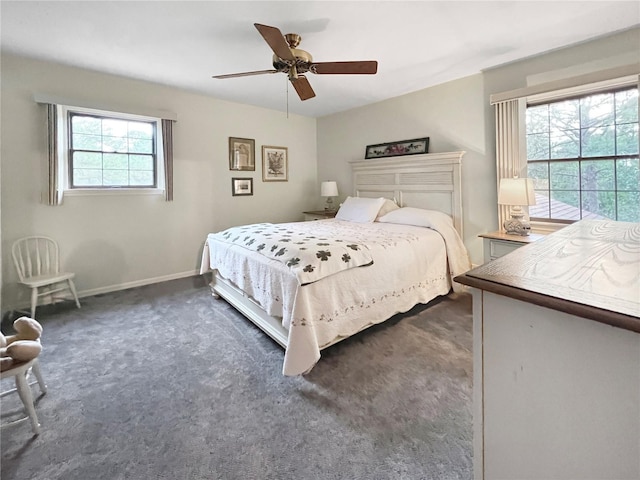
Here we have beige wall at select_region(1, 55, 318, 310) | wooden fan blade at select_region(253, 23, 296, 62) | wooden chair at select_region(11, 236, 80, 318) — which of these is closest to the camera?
wooden fan blade at select_region(253, 23, 296, 62)

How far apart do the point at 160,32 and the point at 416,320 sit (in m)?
3.37

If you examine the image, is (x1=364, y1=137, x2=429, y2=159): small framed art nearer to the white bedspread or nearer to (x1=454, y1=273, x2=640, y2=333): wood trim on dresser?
the white bedspread

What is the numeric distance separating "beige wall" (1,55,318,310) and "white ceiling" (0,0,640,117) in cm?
31

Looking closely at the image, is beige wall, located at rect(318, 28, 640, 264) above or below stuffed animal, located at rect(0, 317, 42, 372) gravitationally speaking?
above

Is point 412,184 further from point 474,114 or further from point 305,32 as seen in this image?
point 305,32

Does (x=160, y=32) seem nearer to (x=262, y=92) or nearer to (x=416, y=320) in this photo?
(x=262, y=92)

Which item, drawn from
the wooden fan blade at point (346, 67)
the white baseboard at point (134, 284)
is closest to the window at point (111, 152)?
the white baseboard at point (134, 284)

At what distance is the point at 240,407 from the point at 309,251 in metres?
1.06

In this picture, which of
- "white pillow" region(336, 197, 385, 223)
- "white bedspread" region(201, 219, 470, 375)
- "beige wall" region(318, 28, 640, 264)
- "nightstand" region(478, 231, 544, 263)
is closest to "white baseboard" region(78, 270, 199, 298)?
"white bedspread" region(201, 219, 470, 375)

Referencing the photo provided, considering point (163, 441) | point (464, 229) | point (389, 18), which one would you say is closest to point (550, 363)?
point (163, 441)

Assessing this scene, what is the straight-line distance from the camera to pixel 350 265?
224cm

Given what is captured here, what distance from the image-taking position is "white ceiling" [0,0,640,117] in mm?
2230

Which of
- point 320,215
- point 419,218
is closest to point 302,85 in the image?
point 419,218

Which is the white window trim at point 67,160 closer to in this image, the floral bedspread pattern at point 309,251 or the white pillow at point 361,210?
the floral bedspread pattern at point 309,251
